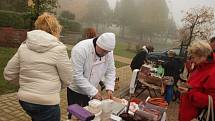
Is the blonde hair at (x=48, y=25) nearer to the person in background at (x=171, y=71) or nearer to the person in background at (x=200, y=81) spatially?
the person in background at (x=200, y=81)

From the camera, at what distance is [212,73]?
12.1ft

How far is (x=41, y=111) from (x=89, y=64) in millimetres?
791

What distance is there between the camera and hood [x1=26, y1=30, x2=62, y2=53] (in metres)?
3.18


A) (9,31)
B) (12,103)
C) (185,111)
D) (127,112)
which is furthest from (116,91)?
(9,31)

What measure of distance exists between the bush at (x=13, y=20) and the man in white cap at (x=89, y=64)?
42.4 feet

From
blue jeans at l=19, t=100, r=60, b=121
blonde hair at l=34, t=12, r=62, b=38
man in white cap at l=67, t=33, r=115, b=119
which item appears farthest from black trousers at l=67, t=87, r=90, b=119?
blonde hair at l=34, t=12, r=62, b=38

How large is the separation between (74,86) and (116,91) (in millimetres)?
5766

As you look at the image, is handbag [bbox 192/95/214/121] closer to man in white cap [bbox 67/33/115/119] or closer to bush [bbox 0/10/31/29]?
man in white cap [bbox 67/33/115/119]

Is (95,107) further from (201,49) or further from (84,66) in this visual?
(201,49)

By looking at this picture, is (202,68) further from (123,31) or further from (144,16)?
(123,31)

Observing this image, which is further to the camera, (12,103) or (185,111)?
(12,103)

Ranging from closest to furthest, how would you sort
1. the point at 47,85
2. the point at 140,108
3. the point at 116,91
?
the point at 47,85 → the point at 140,108 → the point at 116,91

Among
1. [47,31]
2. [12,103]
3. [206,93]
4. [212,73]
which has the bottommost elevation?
[12,103]

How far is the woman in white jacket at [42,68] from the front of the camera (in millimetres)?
3201
